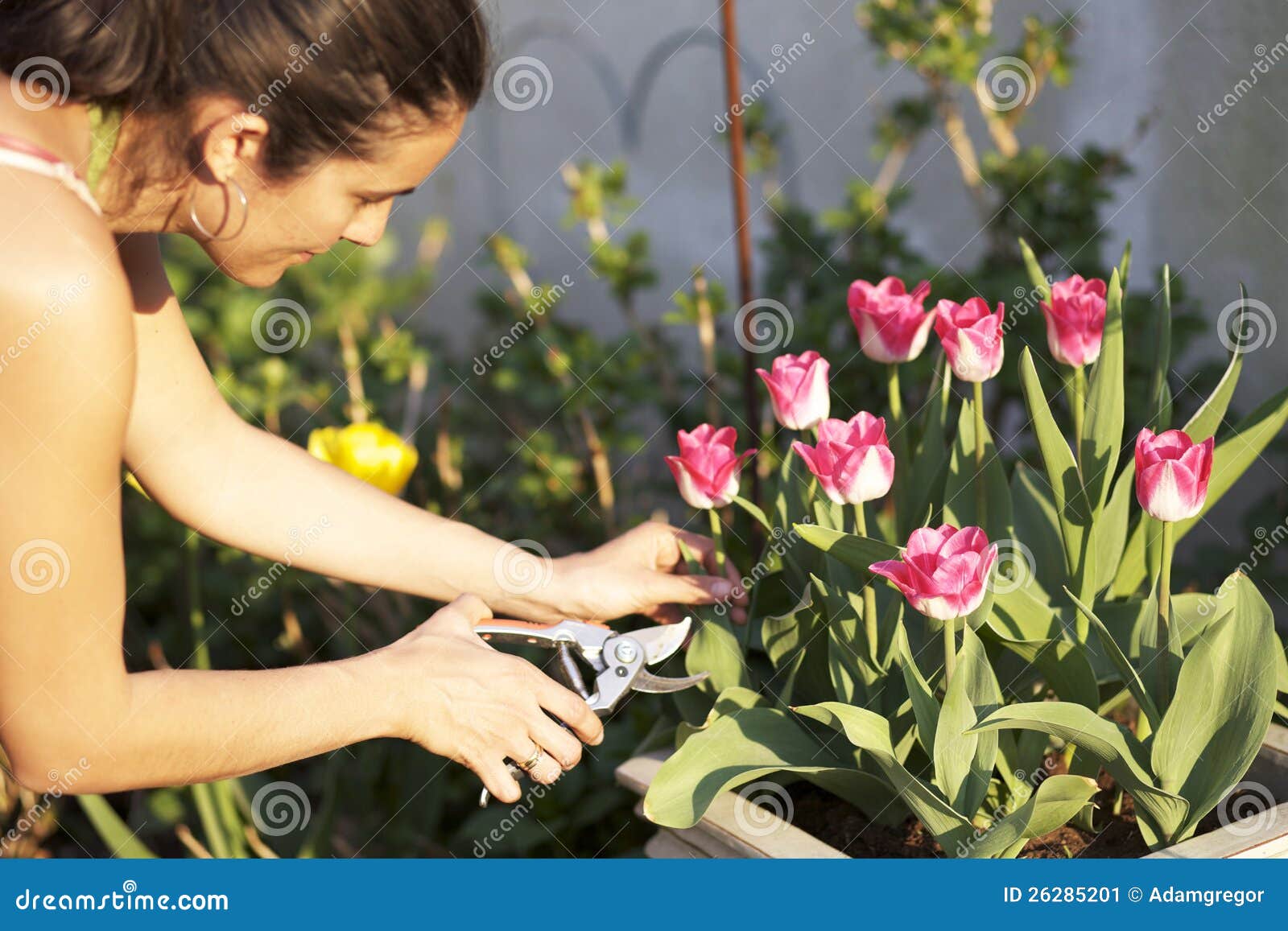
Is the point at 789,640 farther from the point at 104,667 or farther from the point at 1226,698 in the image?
the point at 104,667

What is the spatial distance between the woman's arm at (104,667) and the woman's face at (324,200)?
0.57 feet

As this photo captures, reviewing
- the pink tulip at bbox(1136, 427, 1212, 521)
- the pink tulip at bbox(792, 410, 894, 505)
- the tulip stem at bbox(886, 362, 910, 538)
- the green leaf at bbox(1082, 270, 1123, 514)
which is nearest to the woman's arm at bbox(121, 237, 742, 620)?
the tulip stem at bbox(886, 362, 910, 538)

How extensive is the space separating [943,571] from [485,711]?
1.48ft

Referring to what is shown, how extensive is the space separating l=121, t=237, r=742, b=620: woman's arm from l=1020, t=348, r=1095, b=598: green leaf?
0.42 metres

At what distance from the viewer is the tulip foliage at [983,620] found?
1058 millimetres

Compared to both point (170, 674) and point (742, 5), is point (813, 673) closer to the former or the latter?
point (170, 674)

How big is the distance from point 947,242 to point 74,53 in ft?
7.23

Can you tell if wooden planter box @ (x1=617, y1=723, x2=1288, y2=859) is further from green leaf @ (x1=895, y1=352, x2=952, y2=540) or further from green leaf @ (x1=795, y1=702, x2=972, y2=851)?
green leaf @ (x1=895, y1=352, x2=952, y2=540)

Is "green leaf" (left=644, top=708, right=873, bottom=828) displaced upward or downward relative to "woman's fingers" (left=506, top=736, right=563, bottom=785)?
upward

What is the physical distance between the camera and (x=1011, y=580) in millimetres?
1222

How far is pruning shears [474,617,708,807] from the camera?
127 centimetres

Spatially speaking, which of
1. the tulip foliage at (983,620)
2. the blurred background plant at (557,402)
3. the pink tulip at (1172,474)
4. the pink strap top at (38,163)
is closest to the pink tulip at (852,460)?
the tulip foliage at (983,620)
